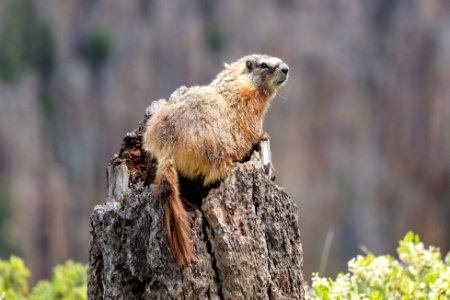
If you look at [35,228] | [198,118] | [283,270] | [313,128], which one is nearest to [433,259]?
[283,270]

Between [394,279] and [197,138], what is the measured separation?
2359 millimetres

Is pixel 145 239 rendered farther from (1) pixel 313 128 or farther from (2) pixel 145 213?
(1) pixel 313 128

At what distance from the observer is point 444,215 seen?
43.2 metres

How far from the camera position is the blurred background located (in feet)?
128

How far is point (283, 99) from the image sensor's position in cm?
3969

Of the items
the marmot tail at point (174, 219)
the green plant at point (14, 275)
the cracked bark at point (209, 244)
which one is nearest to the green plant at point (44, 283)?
the green plant at point (14, 275)

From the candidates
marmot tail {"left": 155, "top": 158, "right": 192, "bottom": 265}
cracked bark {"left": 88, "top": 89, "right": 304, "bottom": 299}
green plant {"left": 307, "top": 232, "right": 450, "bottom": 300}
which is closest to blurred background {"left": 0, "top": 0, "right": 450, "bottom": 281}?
green plant {"left": 307, "top": 232, "right": 450, "bottom": 300}

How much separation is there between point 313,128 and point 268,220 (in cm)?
3759

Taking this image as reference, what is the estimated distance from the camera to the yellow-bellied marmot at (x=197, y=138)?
5.42 meters

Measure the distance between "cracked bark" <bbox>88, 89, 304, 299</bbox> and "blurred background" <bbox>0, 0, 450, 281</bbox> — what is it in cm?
3217

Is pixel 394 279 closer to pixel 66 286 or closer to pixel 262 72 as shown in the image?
pixel 262 72

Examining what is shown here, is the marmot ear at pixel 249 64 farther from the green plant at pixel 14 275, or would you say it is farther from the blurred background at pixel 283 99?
the blurred background at pixel 283 99

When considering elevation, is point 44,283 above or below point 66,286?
above

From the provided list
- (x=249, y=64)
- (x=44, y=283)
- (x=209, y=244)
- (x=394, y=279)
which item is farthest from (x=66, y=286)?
(x=209, y=244)
